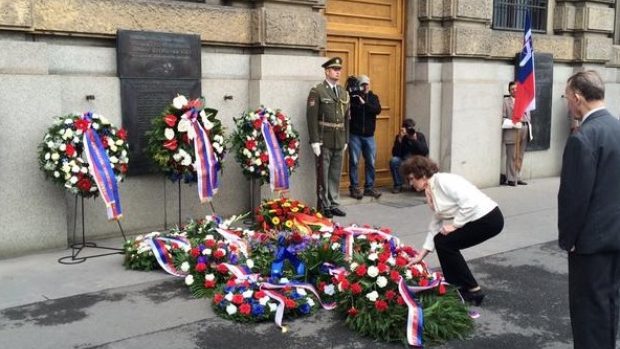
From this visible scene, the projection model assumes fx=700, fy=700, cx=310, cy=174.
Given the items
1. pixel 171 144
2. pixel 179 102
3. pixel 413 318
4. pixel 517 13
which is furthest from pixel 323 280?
pixel 517 13

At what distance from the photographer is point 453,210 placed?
219 inches

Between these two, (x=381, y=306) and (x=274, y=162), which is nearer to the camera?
(x=381, y=306)

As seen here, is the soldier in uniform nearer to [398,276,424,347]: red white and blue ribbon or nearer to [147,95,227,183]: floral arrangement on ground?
[147,95,227,183]: floral arrangement on ground

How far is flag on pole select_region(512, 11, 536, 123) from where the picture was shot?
11664mm

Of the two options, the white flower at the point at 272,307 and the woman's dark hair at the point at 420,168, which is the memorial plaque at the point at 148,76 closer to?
the white flower at the point at 272,307

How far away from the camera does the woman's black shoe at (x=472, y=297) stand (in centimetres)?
579

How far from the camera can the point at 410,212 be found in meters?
9.68

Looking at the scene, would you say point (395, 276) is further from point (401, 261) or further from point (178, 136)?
point (178, 136)

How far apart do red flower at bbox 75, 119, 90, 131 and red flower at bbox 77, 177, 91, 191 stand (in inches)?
19.3

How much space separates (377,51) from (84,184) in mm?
5619

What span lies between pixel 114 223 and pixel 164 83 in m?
1.69

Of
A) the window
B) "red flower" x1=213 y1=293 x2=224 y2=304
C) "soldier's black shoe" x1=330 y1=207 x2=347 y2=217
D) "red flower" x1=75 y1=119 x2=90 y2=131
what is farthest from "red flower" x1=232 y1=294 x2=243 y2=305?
the window

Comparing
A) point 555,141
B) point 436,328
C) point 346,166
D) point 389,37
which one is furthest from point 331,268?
point 555,141

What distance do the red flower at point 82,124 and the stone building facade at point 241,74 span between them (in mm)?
451
